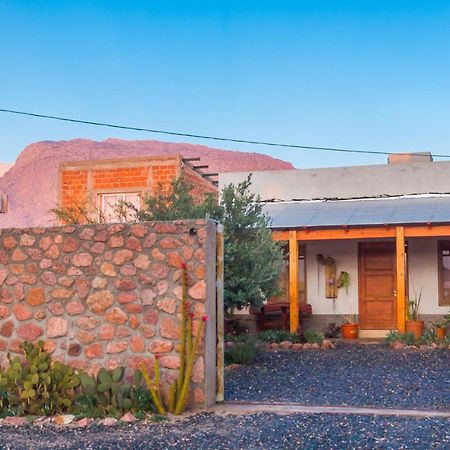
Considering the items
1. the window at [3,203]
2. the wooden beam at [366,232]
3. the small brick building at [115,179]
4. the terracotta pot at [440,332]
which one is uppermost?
the small brick building at [115,179]

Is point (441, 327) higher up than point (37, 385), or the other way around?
point (441, 327)

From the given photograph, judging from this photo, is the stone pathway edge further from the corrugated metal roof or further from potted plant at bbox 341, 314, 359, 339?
potted plant at bbox 341, 314, 359, 339

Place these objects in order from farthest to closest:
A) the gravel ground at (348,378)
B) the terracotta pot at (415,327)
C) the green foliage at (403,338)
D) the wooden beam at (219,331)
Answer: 1. the terracotta pot at (415,327)
2. the green foliage at (403,338)
3. the gravel ground at (348,378)
4. the wooden beam at (219,331)

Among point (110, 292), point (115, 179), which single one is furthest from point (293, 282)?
point (110, 292)

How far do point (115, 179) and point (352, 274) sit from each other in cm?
739

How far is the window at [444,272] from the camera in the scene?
19484 mm

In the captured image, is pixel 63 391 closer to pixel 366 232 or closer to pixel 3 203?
pixel 3 203

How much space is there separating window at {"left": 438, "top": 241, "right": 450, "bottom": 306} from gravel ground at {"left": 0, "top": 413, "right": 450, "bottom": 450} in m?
11.6

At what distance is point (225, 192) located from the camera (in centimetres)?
1450

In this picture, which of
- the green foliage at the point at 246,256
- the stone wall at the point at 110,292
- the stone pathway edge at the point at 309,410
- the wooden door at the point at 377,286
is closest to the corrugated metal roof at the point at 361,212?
the wooden door at the point at 377,286

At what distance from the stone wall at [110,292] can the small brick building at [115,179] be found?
13015 mm

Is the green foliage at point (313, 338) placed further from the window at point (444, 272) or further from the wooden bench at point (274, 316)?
the window at point (444, 272)

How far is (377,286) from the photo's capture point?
20.1 m

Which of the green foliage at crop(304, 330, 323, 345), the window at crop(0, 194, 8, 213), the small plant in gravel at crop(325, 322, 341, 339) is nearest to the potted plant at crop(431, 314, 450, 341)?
the small plant in gravel at crop(325, 322, 341, 339)
